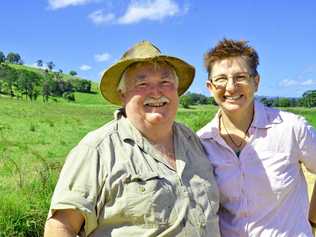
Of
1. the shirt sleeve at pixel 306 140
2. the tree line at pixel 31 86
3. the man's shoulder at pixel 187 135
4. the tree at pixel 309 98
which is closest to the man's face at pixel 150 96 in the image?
the man's shoulder at pixel 187 135

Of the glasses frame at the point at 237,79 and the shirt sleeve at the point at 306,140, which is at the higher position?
the glasses frame at the point at 237,79

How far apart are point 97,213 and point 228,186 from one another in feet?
2.69

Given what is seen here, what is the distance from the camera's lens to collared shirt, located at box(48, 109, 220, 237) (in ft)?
8.91

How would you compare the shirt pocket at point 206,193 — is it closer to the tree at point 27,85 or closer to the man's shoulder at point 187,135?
the man's shoulder at point 187,135

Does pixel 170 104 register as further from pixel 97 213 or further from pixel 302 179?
pixel 302 179

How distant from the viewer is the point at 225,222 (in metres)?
3.25

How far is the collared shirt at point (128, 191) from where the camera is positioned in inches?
107

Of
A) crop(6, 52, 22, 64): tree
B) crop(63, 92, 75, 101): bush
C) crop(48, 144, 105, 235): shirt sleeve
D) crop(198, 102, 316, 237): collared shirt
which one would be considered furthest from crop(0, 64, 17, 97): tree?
crop(48, 144, 105, 235): shirt sleeve

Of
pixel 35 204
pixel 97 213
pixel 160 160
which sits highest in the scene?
pixel 160 160

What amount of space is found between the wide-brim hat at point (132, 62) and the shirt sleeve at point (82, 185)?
495mm

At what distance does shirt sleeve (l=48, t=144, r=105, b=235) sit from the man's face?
34 cm

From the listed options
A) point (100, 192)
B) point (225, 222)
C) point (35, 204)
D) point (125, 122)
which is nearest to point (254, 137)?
point (225, 222)

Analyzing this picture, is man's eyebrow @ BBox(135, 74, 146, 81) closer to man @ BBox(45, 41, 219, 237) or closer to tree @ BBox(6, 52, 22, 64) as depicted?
man @ BBox(45, 41, 219, 237)

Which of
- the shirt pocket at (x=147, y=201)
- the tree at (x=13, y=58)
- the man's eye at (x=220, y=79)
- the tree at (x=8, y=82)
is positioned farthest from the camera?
the tree at (x=13, y=58)
